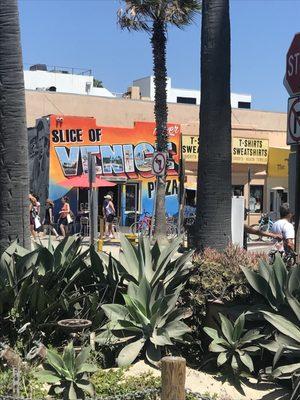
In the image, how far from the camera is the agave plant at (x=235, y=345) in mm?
4777

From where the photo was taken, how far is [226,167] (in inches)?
295

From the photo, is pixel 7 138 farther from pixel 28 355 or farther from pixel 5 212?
pixel 28 355

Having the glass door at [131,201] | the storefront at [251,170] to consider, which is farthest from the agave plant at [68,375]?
the storefront at [251,170]

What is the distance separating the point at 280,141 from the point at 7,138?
94.0 ft

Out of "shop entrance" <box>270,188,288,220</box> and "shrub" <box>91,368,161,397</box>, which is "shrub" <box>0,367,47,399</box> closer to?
"shrub" <box>91,368,161,397</box>

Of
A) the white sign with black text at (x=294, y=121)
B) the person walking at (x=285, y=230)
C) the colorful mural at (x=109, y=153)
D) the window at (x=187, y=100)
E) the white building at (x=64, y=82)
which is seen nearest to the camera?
the white sign with black text at (x=294, y=121)

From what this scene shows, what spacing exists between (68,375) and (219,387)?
1.34 meters

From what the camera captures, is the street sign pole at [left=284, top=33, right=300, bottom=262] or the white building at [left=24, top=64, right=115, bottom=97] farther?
the white building at [left=24, top=64, right=115, bottom=97]

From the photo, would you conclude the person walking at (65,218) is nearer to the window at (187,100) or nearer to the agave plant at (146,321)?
the agave plant at (146,321)

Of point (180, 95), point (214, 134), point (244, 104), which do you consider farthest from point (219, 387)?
point (244, 104)

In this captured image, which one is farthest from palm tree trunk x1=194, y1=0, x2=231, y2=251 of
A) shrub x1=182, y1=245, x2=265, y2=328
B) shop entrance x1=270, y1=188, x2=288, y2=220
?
shop entrance x1=270, y1=188, x2=288, y2=220

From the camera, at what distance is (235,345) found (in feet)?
15.8

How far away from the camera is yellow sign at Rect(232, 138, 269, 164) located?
3103 cm

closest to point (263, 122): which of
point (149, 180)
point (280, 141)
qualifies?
point (280, 141)
